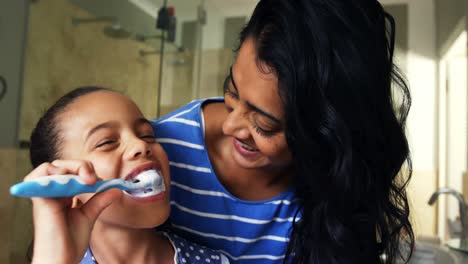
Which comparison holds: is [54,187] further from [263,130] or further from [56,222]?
[263,130]

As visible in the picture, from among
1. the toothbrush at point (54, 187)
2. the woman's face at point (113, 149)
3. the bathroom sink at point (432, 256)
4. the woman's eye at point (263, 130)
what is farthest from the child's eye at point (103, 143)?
the bathroom sink at point (432, 256)

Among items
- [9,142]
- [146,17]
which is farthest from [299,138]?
[146,17]

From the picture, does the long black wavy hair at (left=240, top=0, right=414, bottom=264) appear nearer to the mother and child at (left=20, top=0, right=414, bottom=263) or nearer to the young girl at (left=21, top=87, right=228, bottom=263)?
the mother and child at (left=20, top=0, right=414, bottom=263)

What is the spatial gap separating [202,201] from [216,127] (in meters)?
0.16

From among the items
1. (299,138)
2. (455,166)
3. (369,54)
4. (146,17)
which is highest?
(146,17)

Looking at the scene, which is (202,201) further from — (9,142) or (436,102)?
(436,102)

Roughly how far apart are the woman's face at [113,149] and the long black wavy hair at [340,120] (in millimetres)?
247

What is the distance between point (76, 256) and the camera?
1.59ft

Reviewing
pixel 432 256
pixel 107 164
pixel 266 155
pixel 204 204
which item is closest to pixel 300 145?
pixel 266 155

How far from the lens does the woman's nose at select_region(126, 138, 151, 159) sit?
0.61m

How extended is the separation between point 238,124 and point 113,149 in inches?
8.5

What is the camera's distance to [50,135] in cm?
66

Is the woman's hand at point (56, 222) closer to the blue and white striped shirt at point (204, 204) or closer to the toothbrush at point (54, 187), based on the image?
the toothbrush at point (54, 187)

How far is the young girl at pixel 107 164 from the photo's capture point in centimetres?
51
